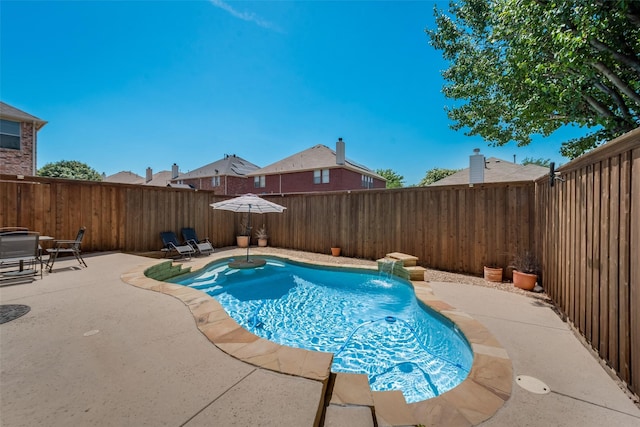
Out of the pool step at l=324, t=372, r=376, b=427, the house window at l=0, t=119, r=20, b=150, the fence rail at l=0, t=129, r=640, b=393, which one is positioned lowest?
the pool step at l=324, t=372, r=376, b=427

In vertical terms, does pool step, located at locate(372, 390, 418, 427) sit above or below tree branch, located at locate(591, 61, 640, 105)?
below

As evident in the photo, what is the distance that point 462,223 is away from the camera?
19.9 feet

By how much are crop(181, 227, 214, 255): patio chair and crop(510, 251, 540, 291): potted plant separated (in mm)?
8604

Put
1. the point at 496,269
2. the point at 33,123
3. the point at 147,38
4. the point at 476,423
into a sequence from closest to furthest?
the point at 476,423 < the point at 496,269 < the point at 147,38 < the point at 33,123

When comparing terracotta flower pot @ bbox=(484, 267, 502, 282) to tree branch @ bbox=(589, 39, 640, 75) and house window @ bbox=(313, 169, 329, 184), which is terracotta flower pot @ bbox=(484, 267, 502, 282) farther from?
house window @ bbox=(313, 169, 329, 184)

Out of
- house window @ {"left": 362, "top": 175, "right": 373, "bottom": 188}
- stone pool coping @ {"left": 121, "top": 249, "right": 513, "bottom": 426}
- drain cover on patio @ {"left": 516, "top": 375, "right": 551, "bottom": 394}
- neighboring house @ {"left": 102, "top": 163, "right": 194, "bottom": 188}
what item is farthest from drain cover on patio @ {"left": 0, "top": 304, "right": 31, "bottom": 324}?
neighboring house @ {"left": 102, "top": 163, "right": 194, "bottom": 188}

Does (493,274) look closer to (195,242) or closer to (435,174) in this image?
(195,242)

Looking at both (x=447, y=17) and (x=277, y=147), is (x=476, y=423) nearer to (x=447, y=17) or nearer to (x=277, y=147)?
(x=447, y=17)

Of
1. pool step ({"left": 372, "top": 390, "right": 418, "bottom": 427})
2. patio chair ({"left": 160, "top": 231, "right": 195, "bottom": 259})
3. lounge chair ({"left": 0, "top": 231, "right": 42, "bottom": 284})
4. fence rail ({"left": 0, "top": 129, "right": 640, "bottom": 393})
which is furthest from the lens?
patio chair ({"left": 160, "top": 231, "right": 195, "bottom": 259})

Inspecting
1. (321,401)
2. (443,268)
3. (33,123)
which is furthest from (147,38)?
(443,268)

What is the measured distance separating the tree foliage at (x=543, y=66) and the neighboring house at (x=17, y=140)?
18079 mm

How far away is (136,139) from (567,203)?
23.5m

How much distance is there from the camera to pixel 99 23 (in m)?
6.92

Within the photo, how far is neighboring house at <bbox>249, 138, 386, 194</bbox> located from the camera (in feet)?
60.3
